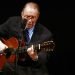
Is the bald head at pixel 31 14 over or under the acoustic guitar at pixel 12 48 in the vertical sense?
over

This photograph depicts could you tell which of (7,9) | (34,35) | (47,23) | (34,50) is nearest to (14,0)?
(7,9)

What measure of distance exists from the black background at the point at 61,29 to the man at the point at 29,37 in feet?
1.65

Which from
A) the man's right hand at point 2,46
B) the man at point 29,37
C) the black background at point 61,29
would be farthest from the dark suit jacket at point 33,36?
the black background at point 61,29

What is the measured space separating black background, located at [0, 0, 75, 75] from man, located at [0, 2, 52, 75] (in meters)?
0.50

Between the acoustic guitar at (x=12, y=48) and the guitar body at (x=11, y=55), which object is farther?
the guitar body at (x=11, y=55)

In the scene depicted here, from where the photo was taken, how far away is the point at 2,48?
3939 millimetres

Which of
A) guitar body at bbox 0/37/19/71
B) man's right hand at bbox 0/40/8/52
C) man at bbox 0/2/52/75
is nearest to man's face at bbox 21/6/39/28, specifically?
man at bbox 0/2/52/75

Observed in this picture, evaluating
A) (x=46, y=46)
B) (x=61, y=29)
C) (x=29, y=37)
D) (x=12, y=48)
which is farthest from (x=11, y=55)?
(x=61, y=29)

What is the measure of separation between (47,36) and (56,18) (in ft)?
1.95

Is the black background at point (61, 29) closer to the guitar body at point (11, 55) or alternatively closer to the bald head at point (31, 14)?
the bald head at point (31, 14)

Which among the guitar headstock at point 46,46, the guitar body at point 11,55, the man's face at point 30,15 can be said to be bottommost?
the guitar body at point 11,55

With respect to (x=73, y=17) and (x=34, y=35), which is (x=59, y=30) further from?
(x=34, y=35)

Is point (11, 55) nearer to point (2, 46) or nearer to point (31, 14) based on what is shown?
point (2, 46)

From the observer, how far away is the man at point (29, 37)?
12.6ft
